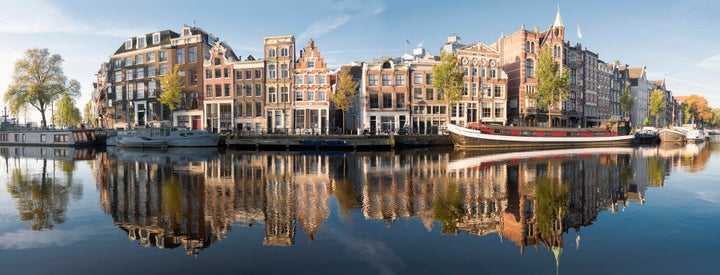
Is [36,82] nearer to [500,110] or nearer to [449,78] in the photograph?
[449,78]

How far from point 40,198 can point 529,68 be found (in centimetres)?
7507

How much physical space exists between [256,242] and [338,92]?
51.9m

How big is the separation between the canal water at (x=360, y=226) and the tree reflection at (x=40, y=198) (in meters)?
0.09

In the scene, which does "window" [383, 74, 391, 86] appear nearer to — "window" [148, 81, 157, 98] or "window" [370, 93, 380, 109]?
"window" [370, 93, 380, 109]

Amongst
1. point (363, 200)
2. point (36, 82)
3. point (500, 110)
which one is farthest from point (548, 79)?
point (36, 82)

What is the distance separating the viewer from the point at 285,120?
216 ft

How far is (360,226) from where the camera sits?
1291cm

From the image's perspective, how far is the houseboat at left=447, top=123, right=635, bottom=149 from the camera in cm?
5447

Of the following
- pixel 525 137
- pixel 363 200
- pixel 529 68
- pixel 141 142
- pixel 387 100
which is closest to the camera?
pixel 363 200

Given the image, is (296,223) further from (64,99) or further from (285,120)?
(64,99)

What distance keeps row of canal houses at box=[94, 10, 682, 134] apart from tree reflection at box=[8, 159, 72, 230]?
1586 inches

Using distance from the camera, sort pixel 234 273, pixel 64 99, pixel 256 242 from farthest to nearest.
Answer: pixel 64 99 → pixel 256 242 → pixel 234 273

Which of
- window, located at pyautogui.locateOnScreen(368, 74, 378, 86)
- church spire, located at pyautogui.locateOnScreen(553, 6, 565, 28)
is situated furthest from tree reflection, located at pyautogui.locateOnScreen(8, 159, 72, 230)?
church spire, located at pyautogui.locateOnScreen(553, 6, 565, 28)

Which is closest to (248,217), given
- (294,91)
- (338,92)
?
(338,92)
